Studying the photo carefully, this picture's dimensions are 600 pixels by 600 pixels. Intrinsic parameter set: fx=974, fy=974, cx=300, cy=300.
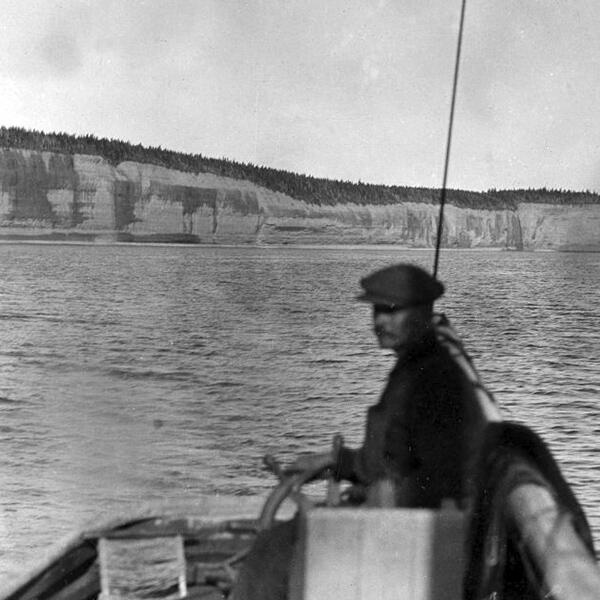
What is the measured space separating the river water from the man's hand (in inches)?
69.1

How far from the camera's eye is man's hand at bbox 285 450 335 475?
2994mm

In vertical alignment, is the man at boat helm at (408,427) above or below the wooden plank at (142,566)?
above

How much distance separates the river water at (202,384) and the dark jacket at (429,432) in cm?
228

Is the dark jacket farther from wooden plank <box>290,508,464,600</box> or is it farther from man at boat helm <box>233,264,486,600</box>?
wooden plank <box>290,508,464,600</box>

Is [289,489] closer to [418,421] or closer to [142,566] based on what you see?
[418,421]

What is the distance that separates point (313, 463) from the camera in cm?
302

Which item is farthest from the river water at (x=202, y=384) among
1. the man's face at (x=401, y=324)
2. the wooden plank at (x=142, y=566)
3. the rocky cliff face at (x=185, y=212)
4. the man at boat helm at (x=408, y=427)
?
the rocky cliff face at (x=185, y=212)

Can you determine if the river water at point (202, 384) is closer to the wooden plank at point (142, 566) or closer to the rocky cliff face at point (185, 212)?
the wooden plank at point (142, 566)

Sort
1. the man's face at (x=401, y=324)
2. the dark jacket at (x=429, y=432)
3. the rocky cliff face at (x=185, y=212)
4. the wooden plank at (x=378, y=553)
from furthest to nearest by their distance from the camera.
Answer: the rocky cliff face at (x=185, y=212), the man's face at (x=401, y=324), the dark jacket at (x=429, y=432), the wooden plank at (x=378, y=553)

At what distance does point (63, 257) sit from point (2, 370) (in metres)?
65.6

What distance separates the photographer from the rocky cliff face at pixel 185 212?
86375 mm

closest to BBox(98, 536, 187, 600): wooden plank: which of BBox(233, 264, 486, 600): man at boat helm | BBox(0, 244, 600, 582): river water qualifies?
BBox(0, 244, 600, 582): river water

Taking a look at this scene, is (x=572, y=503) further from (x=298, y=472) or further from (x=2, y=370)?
(x=2, y=370)

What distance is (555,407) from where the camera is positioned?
23.4 m
